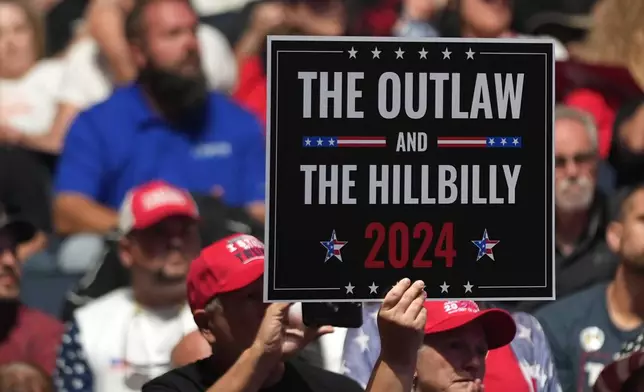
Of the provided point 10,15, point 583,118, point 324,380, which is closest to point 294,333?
point 324,380

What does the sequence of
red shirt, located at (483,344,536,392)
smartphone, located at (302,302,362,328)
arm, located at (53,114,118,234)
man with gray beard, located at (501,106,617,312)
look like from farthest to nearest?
arm, located at (53,114,118,234)
man with gray beard, located at (501,106,617,312)
red shirt, located at (483,344,536,392)
smartphone, located at (302,302,362,328)

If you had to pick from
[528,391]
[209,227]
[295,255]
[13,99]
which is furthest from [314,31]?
[295,255]

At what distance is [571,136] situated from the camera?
7.28m

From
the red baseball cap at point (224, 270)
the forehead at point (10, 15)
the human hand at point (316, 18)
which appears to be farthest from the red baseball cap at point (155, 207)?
the forehead at point (10, 15)

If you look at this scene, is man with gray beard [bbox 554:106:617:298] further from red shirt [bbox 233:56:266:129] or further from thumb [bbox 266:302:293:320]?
thumb [bbox 266:302:293:320]

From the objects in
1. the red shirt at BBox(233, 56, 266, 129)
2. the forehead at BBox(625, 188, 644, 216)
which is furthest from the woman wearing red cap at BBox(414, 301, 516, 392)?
the red shirt at BBox(233, 56, 266, 129)

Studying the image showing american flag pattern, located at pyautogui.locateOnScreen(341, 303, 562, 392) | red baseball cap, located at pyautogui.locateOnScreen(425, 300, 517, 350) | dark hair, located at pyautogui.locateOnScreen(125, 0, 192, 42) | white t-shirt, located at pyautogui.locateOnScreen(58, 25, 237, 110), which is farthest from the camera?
white t-shirt, located at pyautogui.locateOnScreen(58, 25, 237, 110)

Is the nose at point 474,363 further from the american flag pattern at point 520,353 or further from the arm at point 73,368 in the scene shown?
the arm at point 73,368

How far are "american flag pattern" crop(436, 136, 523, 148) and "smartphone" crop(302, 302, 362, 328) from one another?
456mm

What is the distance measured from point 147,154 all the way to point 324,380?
324 centimetres

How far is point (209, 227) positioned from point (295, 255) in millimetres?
2651

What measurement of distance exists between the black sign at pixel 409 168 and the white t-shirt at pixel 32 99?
4.87 meters

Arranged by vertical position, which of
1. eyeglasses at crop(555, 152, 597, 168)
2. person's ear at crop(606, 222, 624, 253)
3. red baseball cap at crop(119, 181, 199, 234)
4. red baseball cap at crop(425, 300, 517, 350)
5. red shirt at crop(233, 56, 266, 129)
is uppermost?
red shirt at crop(233, 56, 266, 129)

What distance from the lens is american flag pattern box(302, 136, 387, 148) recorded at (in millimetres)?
4230
